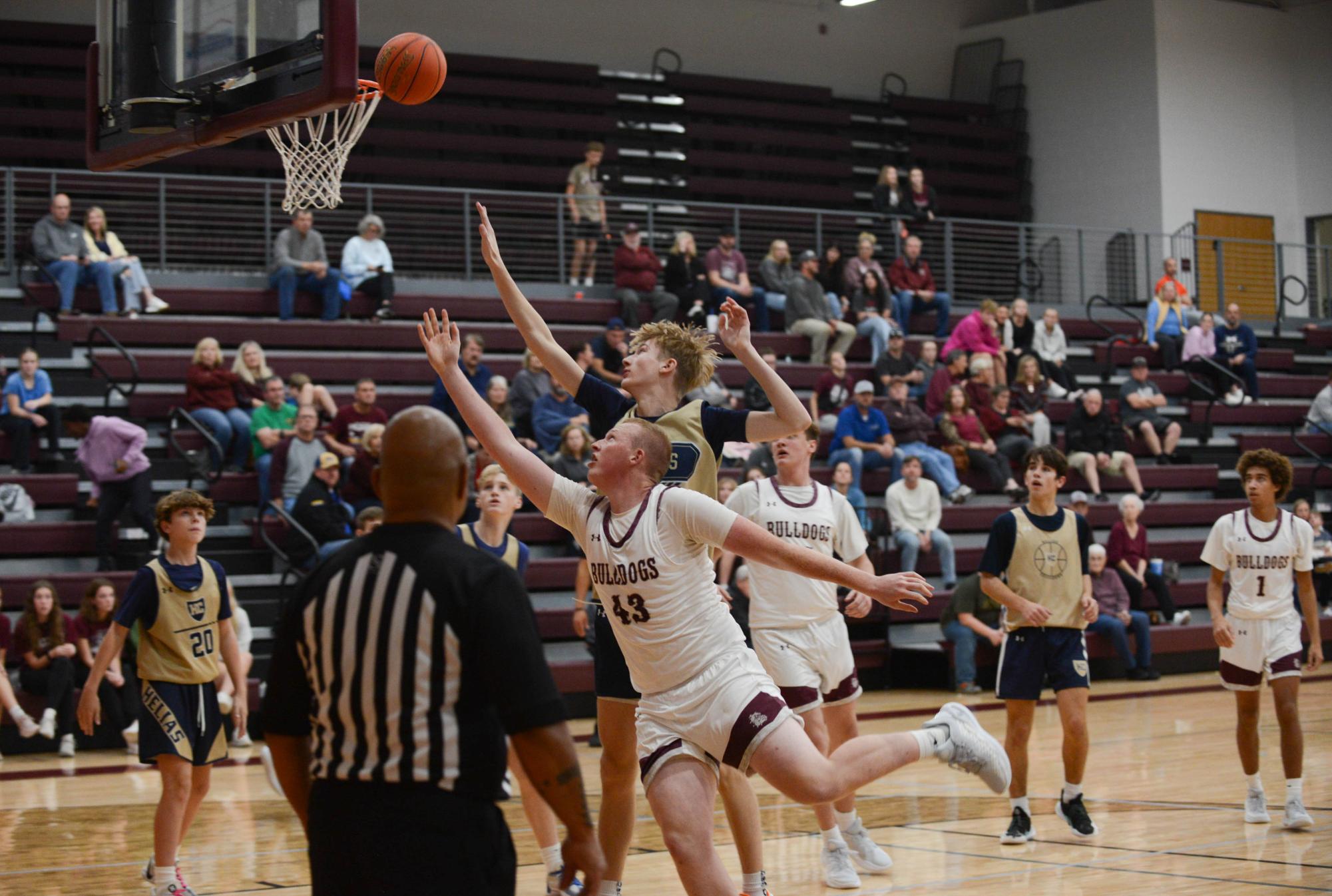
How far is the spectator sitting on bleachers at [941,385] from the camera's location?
16.8 meters

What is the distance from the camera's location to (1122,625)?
14.5m

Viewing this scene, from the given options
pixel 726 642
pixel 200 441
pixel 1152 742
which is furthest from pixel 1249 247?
pixel 726 642

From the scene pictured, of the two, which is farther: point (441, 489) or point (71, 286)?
point (71, 286)

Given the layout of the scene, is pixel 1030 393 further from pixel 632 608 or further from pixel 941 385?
pixel 632 608

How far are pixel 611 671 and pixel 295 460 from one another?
327 inches

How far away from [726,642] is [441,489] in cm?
175

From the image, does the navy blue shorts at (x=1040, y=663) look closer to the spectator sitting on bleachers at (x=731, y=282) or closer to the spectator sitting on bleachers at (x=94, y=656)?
the spectator sitting on bleachers at (x=94, y=656)

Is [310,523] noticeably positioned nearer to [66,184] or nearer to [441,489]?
[66,184]

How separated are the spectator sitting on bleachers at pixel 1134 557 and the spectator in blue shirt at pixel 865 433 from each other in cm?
247

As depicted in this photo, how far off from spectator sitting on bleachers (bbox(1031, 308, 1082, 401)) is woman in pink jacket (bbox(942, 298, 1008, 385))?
966 millimetres

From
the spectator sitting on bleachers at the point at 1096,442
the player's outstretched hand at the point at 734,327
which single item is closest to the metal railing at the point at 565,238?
the spectator sitting on bleachers at the point at 1096,442

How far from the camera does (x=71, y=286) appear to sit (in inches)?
583

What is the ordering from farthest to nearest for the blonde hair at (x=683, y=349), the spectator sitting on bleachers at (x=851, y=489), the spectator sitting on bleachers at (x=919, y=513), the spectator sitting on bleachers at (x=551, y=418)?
1. the spectator sitting on bleachers at (x=919, y=513)
2. the spectator sitting on bleachers at (x=551, y=418)
3. the spectator sitting on bleachers at (x=851, y=489)
4. the blonde hair at (x=683, y=349)

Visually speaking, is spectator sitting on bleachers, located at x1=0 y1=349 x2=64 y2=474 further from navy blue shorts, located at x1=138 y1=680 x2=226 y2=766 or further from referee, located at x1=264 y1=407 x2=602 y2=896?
referee, located at x1=264 y1=407 x2=602 y2=896
